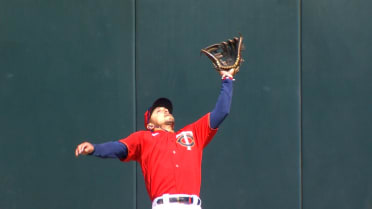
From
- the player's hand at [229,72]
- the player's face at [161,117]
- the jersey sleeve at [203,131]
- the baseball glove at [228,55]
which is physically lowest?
the jersey sleeve at [203,131]

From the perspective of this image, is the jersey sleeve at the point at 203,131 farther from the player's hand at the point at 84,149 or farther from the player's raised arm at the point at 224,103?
→ the player's hand at the point at 84,149

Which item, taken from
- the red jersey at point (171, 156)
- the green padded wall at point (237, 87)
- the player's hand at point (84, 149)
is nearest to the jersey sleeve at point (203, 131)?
the red jersey at point (171, 156)

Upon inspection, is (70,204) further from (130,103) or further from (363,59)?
(363,59)

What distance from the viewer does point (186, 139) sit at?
508 centimetres

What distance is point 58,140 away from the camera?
6.22 m

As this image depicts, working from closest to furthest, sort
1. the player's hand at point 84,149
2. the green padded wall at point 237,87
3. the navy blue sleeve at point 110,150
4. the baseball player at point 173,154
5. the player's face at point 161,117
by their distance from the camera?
the player's hand at point 84,149 → the navy blue sleeve at point 110,150 → the baseball player at point 173,154 → the player's face at point 161,117 → the green padded wall at point 237,87

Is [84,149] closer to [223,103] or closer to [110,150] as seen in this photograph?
[110,150]

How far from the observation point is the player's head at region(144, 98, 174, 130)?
17.3 ft

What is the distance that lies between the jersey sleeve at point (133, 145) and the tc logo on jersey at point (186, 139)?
0.90 ft

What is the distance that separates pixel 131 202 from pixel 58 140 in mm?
831

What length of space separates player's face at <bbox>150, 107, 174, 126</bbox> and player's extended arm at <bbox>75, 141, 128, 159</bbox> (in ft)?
1.36

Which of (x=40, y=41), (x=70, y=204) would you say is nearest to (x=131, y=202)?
(x=70, y=204)

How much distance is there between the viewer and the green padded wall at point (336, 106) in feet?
20.8

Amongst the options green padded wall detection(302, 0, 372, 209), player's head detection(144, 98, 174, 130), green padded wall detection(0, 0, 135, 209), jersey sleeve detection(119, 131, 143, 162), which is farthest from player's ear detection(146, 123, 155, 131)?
green padded wall detection(302, 0, 372, 209)
